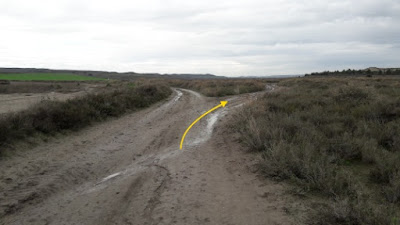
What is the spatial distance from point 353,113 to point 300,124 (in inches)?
117

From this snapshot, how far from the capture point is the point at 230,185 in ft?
17.2

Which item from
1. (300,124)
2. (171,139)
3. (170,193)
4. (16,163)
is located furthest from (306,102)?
(16,163)

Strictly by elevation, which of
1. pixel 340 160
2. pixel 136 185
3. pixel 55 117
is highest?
pixel 55 117

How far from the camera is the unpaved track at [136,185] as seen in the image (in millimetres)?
4180

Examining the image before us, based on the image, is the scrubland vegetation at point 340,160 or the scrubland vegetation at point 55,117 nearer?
the scrubland vegetation at point 340,160

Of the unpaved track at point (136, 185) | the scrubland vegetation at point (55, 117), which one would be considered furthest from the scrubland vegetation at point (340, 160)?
the scrubland vegetation at point (55, 117)

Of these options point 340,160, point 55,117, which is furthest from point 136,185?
point 55,117

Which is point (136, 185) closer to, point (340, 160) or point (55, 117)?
point (340, 160)

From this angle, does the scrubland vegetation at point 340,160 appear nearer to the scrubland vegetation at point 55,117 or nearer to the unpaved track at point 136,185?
the unpaved track at point 136,185

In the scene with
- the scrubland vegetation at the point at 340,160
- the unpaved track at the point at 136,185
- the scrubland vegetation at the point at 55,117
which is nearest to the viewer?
the scrubland vegetation at the point at 340,160

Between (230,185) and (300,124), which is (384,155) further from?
(230,185)

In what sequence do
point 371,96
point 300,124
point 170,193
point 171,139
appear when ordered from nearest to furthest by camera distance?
1. point 170,193
2. point 300,124
3. point 171,139
4. point 371,96

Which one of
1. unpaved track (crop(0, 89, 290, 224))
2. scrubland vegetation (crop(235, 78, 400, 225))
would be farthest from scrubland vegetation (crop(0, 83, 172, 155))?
scrubland vegetation (crop(235, 78, 400, 225))

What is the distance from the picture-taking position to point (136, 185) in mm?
5297
